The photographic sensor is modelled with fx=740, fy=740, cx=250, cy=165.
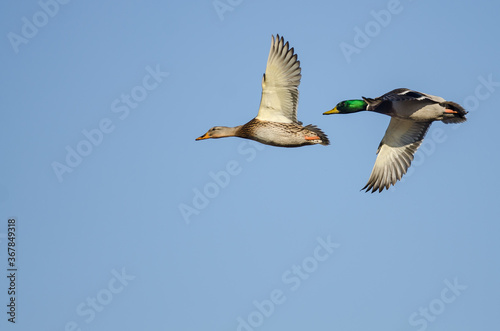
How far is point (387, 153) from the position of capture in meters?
21.7

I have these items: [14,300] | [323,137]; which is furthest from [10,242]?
[323,137]

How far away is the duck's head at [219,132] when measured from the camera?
19872mm

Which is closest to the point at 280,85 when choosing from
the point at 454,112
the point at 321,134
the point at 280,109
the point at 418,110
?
the point at 280,109

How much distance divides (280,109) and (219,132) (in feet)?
6.28

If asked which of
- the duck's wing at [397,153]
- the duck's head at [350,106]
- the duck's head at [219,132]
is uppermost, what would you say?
the duck's head at [350,106]

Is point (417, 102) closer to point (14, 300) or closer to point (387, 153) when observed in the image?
point (387, 153)

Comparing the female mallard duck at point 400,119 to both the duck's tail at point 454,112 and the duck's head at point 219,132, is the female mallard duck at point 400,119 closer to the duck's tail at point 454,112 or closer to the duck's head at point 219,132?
the duck's tail at point 454,112

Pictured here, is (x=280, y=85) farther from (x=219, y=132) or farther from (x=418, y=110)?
(x=418, y=110)

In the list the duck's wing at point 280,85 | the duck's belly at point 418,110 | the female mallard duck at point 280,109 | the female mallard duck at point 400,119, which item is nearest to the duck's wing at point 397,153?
the female mallard duck at point 400,119

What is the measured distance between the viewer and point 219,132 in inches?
791

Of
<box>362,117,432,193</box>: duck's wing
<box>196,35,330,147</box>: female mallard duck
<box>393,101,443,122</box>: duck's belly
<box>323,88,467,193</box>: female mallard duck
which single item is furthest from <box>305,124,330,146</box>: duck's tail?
<box>362,117,432,193</box>: duck's wing

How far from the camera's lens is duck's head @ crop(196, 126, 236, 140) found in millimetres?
19872

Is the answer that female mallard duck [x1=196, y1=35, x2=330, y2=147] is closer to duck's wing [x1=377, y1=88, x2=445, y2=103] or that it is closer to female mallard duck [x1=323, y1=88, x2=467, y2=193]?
female mallard duck [x1=323, y1=88, x2=467, y2=193]

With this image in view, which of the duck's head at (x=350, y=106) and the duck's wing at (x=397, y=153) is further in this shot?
the duck's wing at (x=397, y=153)
